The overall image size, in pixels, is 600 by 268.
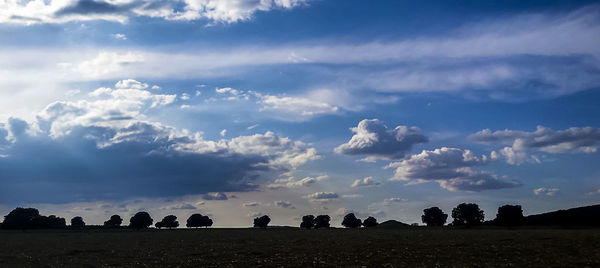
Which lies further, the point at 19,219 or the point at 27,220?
the point at 27,220

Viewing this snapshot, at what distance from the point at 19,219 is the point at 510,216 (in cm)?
17225

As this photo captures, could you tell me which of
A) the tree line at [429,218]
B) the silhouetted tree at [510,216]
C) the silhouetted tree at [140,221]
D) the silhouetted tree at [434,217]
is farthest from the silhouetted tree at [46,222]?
the silhouetted tree at [510,216]

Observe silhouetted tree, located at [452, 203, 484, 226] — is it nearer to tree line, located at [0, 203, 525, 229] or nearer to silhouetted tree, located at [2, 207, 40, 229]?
tree line, located at [0, 203, 525, 229]

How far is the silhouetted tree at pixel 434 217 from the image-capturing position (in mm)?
185125

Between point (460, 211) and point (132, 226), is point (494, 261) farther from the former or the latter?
point (132, 226)

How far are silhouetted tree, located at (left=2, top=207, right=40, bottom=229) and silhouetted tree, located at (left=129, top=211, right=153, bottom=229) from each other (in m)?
34.3

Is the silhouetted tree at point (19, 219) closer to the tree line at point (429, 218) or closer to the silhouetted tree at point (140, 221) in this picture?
the tree line at point (429, 218)

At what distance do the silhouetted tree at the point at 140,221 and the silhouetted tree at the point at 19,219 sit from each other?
3433 cm

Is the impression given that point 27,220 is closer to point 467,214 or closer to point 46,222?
point 46,222

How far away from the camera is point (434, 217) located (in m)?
186

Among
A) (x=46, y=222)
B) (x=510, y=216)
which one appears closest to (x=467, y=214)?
(x=510, y=216)

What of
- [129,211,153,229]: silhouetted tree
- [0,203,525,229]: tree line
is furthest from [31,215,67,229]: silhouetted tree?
[129,211,153,229]: silhouetted tree

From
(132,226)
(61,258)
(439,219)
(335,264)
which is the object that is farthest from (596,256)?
(132,226)

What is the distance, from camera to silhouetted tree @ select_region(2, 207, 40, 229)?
6437 inches
